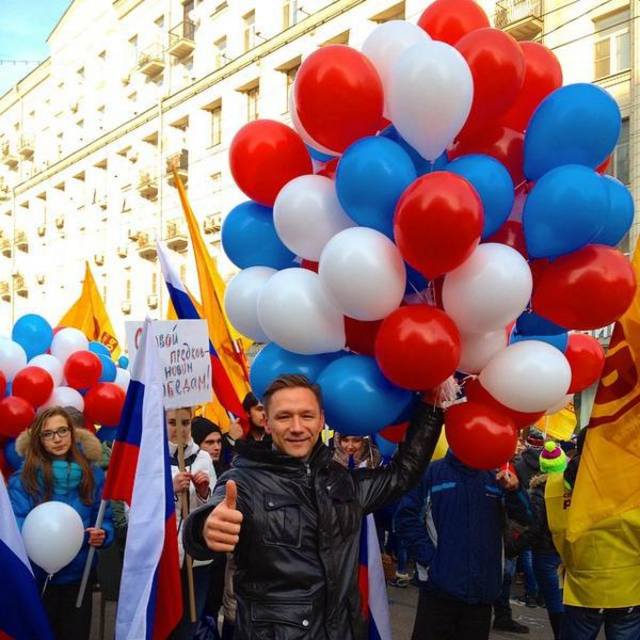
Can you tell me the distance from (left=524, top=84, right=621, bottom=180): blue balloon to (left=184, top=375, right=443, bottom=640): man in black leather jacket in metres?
1.19

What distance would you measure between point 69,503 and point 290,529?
7.47 ft

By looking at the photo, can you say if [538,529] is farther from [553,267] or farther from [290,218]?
[290,218]

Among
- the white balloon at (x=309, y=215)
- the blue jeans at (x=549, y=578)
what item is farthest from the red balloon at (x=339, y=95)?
the blue jeans at (x=549, y=578)

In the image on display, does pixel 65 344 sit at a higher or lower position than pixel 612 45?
lower

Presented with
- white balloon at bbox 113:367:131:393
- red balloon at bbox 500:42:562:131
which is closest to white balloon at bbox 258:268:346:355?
red balloon at bbox 500:42:562:131

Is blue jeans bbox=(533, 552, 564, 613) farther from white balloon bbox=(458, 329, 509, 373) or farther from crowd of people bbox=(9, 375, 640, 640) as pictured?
white balloon bbox=(458, 329, 509, 373)

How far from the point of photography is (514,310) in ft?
9.05

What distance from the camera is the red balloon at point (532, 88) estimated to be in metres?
3.08

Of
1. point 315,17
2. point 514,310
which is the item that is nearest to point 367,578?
point 514,310

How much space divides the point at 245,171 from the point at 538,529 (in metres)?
2.51

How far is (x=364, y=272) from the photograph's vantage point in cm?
267

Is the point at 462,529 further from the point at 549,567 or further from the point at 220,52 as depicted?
the point at 220,52

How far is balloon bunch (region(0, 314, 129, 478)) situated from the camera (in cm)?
567

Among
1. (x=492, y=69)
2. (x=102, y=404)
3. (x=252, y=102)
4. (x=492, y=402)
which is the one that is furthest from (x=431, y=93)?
(x=252, y=102)
